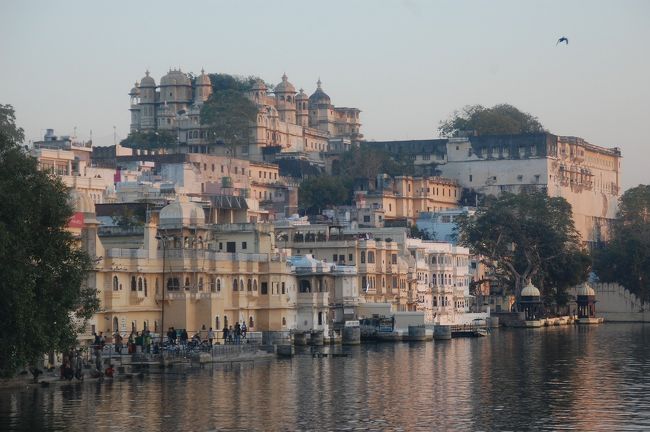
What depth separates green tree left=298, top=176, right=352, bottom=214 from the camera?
150m

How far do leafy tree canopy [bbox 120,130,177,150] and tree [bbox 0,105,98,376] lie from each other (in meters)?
105

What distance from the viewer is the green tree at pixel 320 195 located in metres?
150

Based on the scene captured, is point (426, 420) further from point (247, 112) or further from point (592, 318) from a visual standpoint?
point (247, 112)

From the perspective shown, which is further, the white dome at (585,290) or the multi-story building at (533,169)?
the multi-story building at (533,169)

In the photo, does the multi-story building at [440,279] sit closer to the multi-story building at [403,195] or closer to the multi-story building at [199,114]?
the multi-story building at [403,195]

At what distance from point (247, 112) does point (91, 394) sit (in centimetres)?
11407

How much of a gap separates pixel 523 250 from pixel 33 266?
80265mm

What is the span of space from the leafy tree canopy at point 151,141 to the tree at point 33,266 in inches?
4152

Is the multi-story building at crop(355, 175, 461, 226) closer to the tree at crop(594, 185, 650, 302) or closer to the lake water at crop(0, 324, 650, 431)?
the tree at crop(594, 185, 650, 302)

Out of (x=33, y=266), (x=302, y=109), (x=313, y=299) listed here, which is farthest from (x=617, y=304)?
(x=33, y=266)

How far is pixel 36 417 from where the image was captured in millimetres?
49219

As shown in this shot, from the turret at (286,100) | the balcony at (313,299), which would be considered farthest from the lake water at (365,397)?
the turret at (286,100)

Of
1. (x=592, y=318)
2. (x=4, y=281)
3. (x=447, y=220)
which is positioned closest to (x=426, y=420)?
(x=4, y=281)

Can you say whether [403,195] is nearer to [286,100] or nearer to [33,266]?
[286,100]
